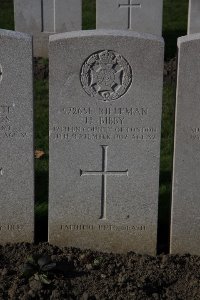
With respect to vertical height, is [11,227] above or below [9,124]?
below

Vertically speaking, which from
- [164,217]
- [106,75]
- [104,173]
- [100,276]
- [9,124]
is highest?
[106,75]

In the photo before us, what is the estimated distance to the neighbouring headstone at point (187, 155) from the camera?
15.5 feet

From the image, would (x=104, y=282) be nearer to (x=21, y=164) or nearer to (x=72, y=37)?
(x=21, y=164)

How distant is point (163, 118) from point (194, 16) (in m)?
Answer: 2.69

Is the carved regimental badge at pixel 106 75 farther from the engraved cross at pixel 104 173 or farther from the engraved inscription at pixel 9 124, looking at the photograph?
the engraved inscription at pixel 9 124

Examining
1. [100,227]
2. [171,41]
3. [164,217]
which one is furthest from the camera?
[171,41]

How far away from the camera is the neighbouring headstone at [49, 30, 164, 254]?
4.74 m

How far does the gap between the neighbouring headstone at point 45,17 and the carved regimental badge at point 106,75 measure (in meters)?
5.63

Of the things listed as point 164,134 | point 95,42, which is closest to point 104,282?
point 95,42

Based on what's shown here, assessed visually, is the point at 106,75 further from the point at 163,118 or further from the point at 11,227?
the point at 163,118

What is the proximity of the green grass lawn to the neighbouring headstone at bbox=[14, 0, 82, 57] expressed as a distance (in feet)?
4.65

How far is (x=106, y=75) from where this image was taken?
4.83 meters

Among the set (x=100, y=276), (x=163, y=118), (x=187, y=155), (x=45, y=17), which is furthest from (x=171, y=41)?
(x=100, y=276)

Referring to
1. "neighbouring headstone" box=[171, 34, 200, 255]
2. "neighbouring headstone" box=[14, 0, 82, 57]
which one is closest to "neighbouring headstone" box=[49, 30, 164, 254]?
"neighbouring headstone" box=[171, 34, 200, 255]
